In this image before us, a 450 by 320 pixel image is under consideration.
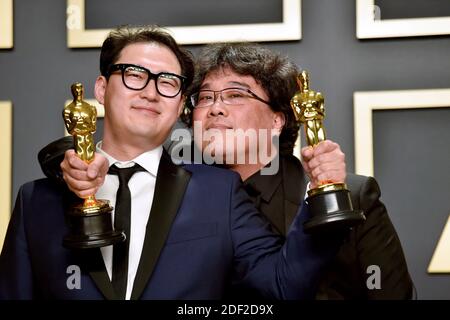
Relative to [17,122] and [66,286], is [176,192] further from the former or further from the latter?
[17,122]

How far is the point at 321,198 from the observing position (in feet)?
3.57

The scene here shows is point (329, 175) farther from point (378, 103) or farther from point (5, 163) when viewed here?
point (5, 163)

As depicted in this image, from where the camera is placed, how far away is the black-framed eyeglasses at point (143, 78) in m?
1.30

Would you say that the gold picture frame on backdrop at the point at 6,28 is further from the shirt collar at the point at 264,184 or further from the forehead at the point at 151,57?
the shirt collar at the point at 264,184

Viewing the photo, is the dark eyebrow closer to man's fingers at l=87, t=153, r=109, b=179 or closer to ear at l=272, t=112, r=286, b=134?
ear at l=272, t=112, r=286, b=134

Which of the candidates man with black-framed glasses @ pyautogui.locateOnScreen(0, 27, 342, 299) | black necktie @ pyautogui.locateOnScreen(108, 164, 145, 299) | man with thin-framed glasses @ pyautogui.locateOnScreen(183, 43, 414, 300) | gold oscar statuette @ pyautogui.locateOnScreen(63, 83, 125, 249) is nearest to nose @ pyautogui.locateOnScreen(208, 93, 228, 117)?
man with thin-framed glasses @ pyautogui.locateOnScreen(183, 43, 414, 300)

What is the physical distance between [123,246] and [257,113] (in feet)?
1.52

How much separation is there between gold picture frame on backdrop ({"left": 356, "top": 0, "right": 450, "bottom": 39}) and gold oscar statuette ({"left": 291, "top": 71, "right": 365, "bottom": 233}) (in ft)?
2.16

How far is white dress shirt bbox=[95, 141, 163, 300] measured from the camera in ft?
4.01

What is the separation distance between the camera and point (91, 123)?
A: 117 centimetres

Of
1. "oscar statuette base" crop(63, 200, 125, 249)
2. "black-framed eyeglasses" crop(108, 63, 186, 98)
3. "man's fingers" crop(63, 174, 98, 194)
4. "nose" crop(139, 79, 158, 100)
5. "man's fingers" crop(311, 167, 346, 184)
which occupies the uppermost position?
"black-framed eyeglasses" crop(108, 63, 186, 98)

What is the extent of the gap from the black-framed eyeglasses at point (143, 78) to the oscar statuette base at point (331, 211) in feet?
1.20

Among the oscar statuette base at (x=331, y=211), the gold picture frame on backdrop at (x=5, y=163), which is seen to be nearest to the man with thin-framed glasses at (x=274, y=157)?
the oscar statuette base at (x=331, y=211)

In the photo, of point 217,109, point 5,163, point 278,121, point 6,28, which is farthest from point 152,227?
point 6,28
